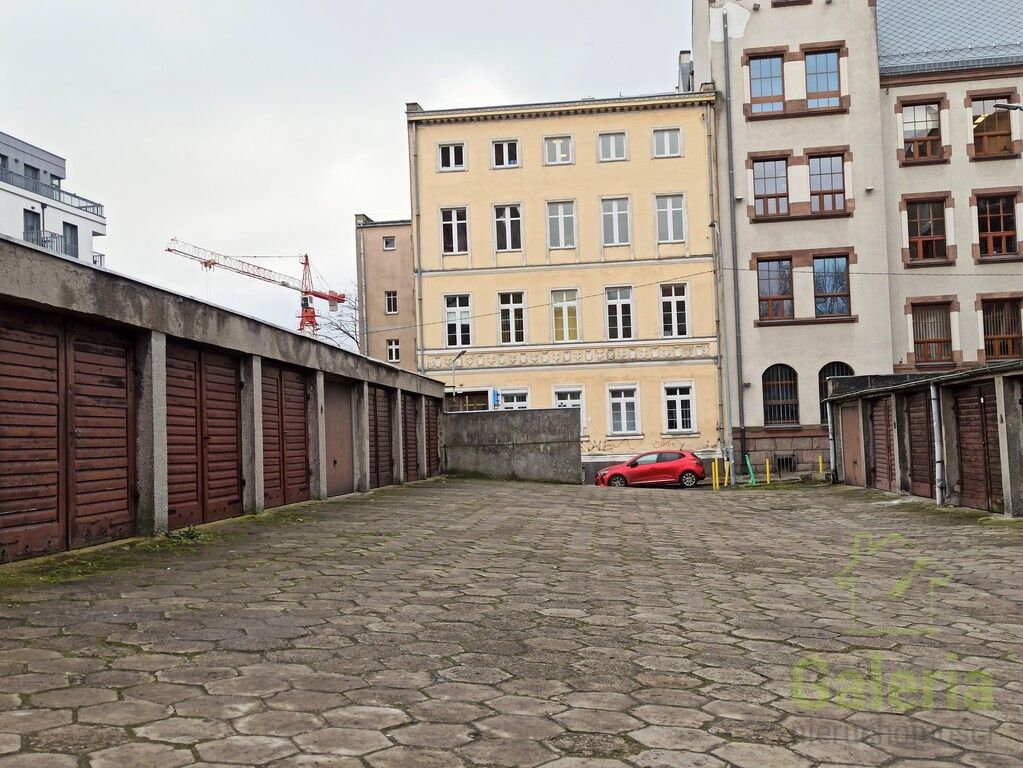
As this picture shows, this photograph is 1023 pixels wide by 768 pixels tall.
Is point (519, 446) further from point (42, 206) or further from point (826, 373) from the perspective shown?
point (42, 206)

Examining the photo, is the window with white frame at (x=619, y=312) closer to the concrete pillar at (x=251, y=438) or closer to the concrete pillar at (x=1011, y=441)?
the concrete pillar at (x=1011, y=441)

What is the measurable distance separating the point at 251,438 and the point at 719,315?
86.5 feet

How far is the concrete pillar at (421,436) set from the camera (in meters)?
25.8

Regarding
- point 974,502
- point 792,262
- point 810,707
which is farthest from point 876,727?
point 792,262

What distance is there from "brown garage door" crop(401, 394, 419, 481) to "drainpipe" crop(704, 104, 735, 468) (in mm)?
15000

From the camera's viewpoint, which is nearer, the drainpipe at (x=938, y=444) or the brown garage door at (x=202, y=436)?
the brown garage door at (x=202, y=436)

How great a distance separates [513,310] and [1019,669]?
33733 millimetres

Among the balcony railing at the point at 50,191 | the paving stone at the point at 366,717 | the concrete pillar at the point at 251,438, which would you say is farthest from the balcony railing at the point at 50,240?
the paving stone at the point at 366,717

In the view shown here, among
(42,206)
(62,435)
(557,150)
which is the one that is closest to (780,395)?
(557,150)

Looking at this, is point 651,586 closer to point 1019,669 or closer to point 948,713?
point 1019,669

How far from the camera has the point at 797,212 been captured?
3678 centimetres

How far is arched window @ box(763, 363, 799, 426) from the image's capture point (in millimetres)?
36406

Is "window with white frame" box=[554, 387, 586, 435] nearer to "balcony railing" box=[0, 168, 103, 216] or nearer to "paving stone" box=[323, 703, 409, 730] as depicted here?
"paving stone" box=[323, 703, 409, 730]

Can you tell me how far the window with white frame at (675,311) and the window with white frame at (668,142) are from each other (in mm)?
5228
